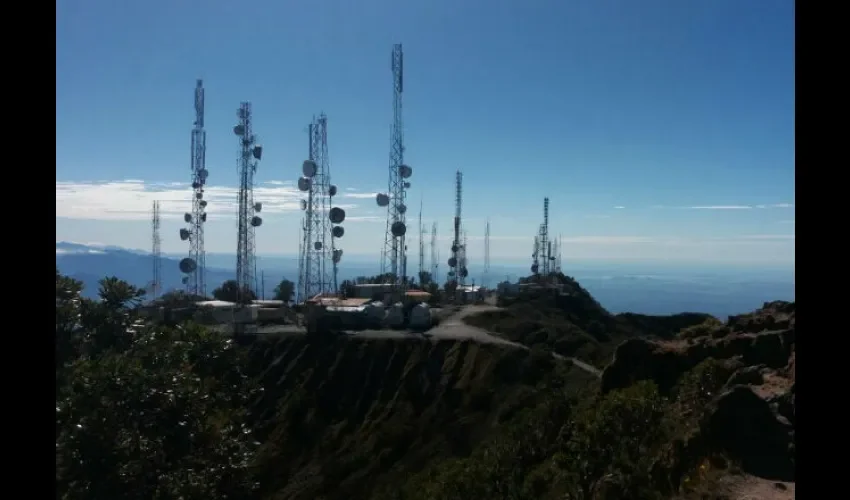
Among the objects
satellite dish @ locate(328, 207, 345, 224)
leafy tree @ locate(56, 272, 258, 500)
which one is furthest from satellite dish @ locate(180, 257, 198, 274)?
leafy tree @ locate(56, 272, 258, 500)

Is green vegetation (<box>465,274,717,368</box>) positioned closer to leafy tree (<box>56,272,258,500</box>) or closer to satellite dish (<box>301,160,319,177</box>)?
satellite dish (<box>301,160,319,177</box>)

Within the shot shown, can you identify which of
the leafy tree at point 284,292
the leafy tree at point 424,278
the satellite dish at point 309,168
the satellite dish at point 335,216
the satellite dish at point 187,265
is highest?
the satellite dish at point 309,168

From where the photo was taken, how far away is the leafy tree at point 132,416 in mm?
8742

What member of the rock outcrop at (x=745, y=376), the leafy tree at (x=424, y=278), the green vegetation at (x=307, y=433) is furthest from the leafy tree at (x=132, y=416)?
the leafy tree at (x=424, y=278)

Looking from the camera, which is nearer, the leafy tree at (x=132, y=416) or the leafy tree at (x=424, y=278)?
the leafy tree at (x=132, y=416)

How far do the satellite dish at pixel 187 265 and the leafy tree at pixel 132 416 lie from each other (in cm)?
3767

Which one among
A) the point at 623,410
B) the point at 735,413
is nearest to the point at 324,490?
the point at 623,410

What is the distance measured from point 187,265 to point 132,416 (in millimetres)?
41023

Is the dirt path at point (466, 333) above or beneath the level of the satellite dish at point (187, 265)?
beneath

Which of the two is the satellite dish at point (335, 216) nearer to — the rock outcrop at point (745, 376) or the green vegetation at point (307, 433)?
the green vegetation at point (307, 433)

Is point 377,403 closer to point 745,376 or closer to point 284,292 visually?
point 745,376
